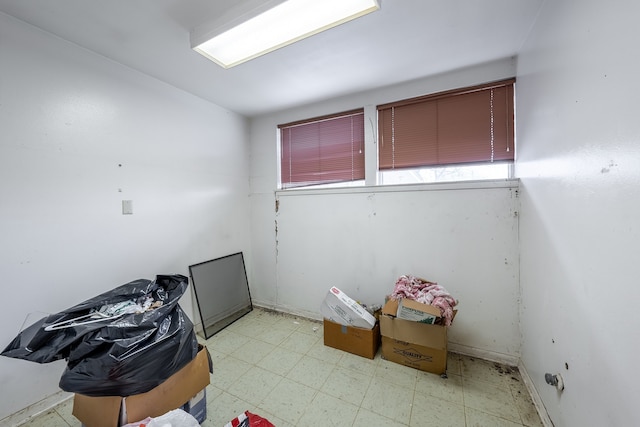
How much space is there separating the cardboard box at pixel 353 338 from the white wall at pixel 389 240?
1.56ft

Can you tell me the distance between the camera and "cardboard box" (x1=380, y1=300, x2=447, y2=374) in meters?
1.88

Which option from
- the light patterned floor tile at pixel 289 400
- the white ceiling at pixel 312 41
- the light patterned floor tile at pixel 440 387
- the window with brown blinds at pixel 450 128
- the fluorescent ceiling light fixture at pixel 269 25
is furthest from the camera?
the window with brown blinds at pixel 450 128

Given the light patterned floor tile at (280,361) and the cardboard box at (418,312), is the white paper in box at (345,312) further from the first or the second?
the light patterned floor tile at (280,361)

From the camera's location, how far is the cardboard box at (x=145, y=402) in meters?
1.17

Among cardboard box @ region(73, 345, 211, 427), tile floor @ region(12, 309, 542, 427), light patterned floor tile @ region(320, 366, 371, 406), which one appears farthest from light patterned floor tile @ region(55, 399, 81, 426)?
light patterned floor tile @ region(320, 366, 371, 406)

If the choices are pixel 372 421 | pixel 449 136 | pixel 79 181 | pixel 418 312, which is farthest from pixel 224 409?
pixel 449 136

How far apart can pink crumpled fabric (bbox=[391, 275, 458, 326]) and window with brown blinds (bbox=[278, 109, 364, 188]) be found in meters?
1.24

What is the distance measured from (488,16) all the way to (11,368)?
3904 millimetres

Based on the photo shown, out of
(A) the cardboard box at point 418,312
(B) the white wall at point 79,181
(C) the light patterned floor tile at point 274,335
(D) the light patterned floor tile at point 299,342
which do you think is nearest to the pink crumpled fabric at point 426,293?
(A) the cardboard box at point 418,312

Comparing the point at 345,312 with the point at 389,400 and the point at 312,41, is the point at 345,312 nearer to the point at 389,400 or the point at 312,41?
the point at 389,400

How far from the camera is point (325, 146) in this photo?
9.55 ft

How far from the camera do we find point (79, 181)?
1.79 meters

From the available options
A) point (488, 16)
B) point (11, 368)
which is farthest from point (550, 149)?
point (11, 368)

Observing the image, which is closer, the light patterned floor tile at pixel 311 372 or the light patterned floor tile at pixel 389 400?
the light patterned floor tile at pixel 389 400
